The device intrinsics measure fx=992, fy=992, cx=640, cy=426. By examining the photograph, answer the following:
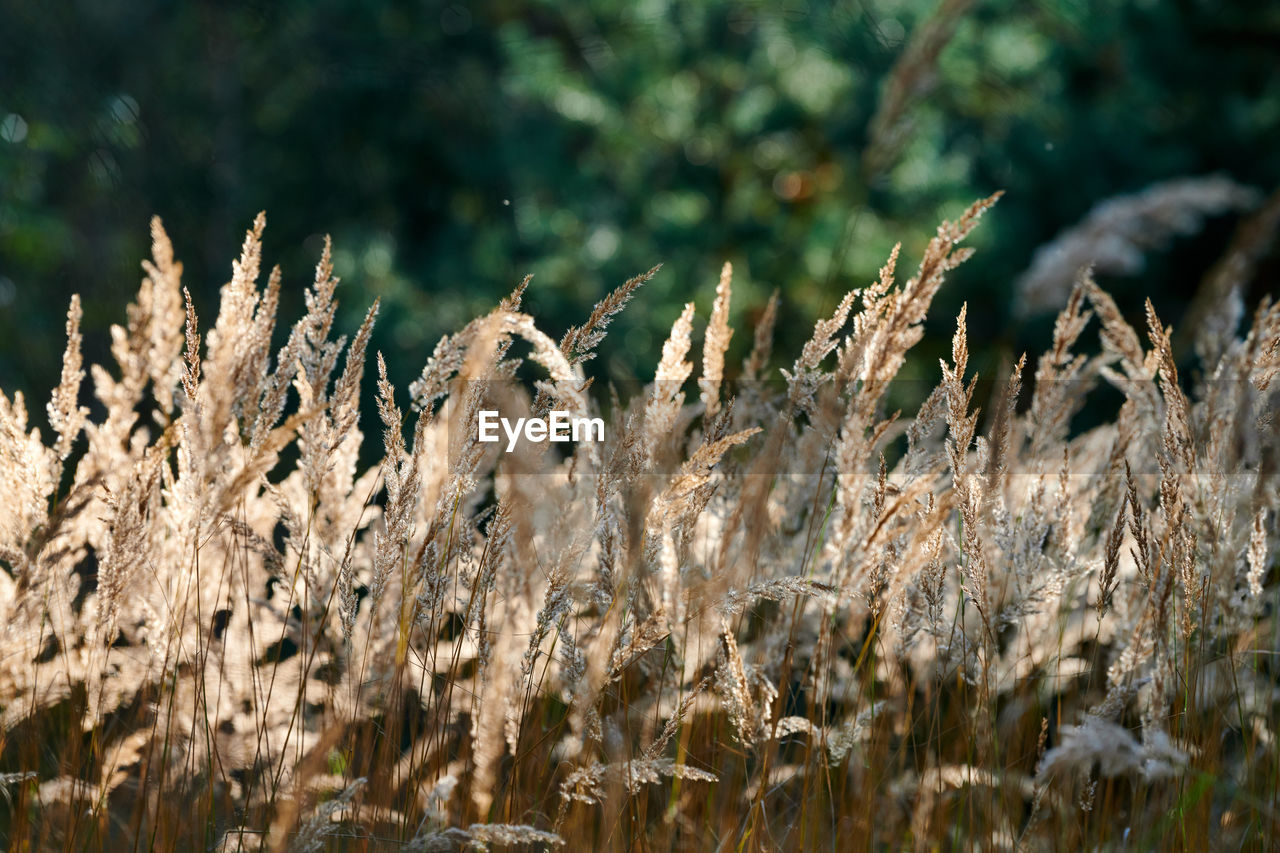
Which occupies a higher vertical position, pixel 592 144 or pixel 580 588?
pixel 592 144

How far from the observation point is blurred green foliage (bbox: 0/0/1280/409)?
6270 mm

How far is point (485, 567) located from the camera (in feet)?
4.50

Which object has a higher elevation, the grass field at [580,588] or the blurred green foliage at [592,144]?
the blurred green foliage at [592,144]

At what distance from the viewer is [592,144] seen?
24.7 feet

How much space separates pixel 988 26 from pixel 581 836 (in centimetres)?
649

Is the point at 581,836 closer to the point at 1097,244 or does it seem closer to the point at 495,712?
the point at 495,712

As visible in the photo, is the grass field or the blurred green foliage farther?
the blurred green foliage

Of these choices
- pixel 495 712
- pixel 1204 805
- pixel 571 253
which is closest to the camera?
pixel 495 712

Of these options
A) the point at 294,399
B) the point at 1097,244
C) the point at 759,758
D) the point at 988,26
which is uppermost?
the point at 988,26

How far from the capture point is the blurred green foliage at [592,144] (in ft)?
20.6

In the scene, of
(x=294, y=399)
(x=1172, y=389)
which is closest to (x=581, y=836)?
(x=1172, y=389)

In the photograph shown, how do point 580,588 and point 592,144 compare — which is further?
point 592,144

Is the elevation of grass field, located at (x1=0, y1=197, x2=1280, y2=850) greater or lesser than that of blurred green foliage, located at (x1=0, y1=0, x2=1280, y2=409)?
lesser

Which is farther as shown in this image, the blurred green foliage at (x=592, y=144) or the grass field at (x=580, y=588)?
the blurred green foliage at (x=592, y=144)
